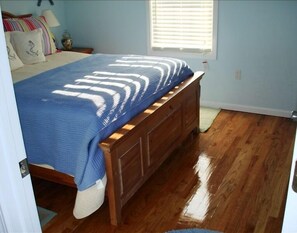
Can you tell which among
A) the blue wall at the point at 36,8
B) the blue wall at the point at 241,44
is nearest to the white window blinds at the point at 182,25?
the blue wall at the point at 241,44

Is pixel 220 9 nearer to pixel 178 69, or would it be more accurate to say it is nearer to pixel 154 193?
pixel 178 69

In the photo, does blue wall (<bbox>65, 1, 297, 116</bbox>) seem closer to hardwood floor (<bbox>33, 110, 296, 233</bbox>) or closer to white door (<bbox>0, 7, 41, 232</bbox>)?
hardwood floor (<bbox>33, 110, 296, 233</bbox>)

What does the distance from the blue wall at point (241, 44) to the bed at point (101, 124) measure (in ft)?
3.82

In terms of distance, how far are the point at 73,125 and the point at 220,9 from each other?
249cm

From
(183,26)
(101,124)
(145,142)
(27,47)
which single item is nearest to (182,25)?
(183,26)

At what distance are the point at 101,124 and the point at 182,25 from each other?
96.1 inches

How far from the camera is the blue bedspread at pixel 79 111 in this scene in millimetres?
1905

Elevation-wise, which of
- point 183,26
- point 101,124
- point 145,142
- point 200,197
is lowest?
point 200,197

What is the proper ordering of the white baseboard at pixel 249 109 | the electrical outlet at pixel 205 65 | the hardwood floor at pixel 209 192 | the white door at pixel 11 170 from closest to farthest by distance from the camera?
the white door at pixel 11 170 → the hardwood floor at pixel 209 192 → the white baseboard at pixel 249 109 → the electrical outlet at pixel 205 65

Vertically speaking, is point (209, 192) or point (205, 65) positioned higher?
point (205, 65)

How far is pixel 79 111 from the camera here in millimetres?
1936

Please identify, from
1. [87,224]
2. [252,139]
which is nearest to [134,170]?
[87,224]

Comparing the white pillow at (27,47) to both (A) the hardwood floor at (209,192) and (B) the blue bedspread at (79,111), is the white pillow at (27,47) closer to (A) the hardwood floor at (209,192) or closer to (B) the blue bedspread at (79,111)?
(B) the blue bedspread at (79,111)

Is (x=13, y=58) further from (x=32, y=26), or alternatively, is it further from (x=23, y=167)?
(x=23, y=167)
